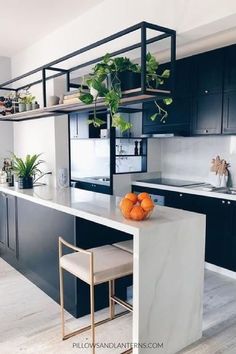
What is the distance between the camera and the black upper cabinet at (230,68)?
3.28 metres

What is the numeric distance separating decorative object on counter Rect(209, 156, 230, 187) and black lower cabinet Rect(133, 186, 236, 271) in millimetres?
406

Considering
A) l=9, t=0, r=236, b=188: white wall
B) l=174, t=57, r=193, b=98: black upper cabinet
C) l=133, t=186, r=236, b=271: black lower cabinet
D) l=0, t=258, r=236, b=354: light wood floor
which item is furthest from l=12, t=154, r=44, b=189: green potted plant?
l=174, t=57, r=193, b=98: black upper cabinet

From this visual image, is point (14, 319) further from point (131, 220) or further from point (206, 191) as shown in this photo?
point (206, 191)

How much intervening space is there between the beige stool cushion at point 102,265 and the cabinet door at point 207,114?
6.45ft

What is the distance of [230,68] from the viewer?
3322 mm

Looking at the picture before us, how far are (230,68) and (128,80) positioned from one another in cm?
161

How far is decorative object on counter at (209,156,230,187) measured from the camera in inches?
149

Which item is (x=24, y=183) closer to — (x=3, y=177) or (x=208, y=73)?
(x=3, y=177)

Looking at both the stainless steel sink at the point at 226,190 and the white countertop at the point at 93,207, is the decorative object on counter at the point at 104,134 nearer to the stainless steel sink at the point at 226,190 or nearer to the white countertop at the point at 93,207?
the white countertop at the point at 93,207

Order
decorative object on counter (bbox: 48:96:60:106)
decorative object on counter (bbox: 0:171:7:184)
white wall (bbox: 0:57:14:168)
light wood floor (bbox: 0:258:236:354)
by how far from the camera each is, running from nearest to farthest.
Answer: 1. light wood floor (bbox: 0:258:236:354)
2. decorative object on counter (bbox: 48:96:60:106)
3. decorative object on counter (bbox: 0:171:7:184)
4. white wall (bbox: 0:57:14:168)

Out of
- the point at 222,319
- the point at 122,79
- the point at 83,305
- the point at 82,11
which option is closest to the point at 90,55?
the point at 82,11

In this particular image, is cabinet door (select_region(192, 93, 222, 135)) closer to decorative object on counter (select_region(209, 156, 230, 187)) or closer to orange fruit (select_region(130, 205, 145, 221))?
decorative object on counter (select_region(209, 156, 230, 187))

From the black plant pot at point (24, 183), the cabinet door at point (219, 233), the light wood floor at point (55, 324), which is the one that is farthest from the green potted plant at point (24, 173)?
the cabinet door at point (219, 233)

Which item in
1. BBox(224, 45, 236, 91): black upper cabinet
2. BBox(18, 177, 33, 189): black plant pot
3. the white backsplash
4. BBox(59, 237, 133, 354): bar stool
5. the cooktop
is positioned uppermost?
BBox(224, 45, 236, 91): black upper cabinet
